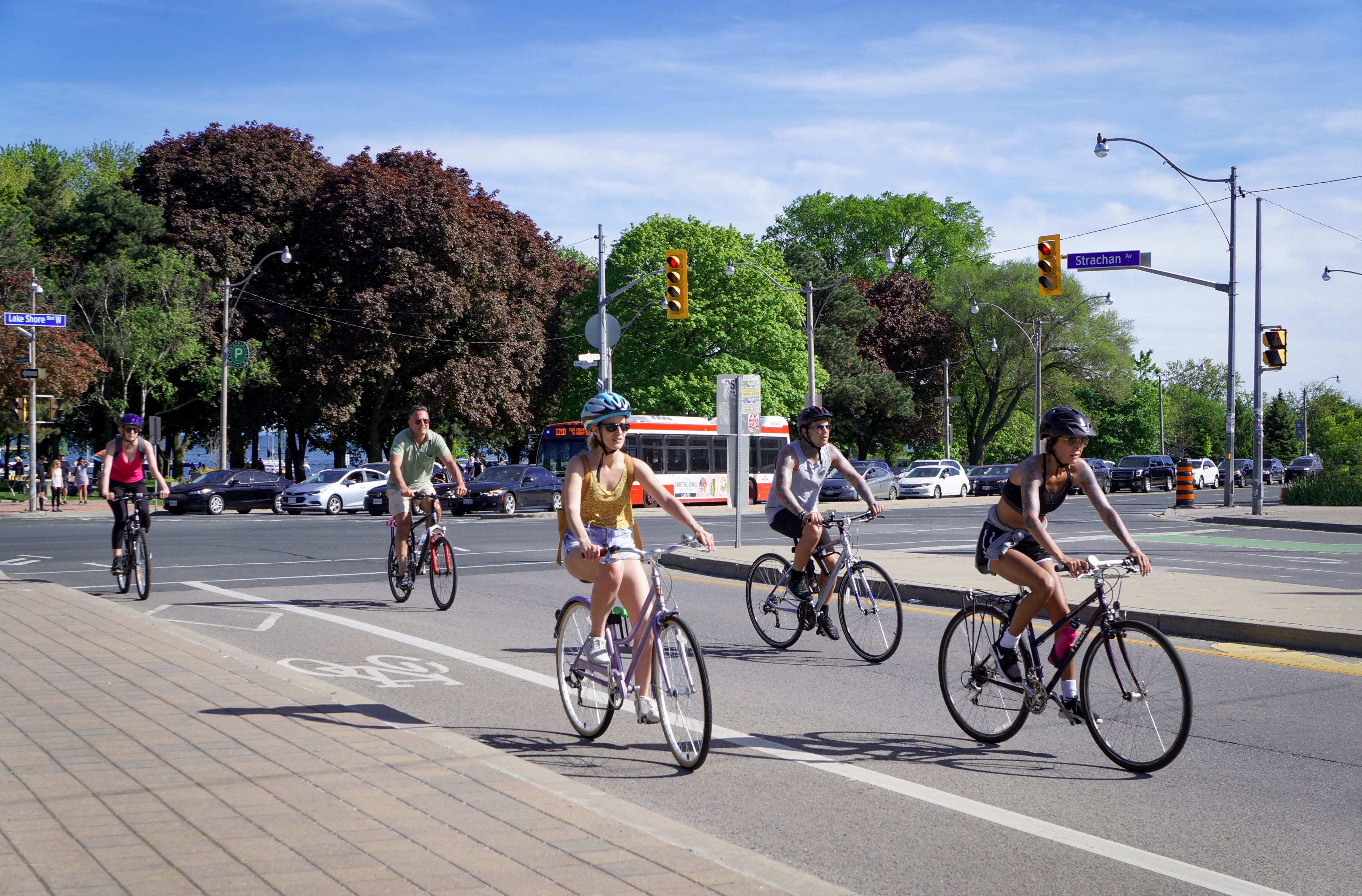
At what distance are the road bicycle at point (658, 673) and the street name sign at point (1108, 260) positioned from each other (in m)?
21.7

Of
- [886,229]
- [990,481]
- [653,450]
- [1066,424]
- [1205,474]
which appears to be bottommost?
[990,481]

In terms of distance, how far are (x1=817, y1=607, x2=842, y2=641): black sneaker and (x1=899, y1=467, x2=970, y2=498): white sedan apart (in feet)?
132

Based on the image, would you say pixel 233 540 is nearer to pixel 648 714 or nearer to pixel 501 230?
pixel 648 714

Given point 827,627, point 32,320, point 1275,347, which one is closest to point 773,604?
point 827,627

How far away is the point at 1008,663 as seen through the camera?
6180mm

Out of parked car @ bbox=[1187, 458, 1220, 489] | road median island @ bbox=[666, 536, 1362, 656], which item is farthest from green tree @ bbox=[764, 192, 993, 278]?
road median island @ bbox=[666, 536, 1362, 656]

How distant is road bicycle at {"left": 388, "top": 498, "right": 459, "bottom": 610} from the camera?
11.7 meters

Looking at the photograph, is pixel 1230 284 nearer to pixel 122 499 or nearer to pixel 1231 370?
pixel 1231 370

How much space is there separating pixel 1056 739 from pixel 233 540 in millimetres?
18471

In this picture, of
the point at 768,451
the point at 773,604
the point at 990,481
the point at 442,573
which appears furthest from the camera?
the point at 990,481

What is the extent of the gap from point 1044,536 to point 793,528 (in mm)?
3591

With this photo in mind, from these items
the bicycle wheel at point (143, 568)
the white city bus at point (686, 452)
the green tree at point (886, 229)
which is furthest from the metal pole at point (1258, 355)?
the green tree at point (886, 229)

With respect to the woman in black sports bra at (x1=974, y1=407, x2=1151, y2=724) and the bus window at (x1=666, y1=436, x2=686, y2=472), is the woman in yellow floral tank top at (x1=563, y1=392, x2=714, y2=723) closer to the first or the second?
the woman in black sports bra at (x1=974, y1=407, x2=1151, y2=724)

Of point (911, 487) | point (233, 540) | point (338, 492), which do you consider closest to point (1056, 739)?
point (233, 540)
